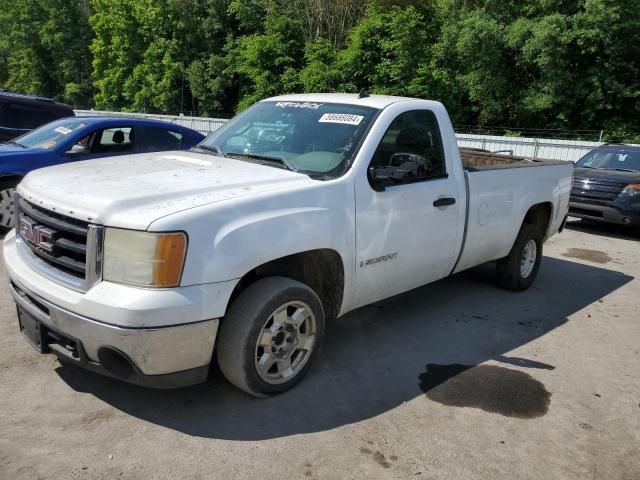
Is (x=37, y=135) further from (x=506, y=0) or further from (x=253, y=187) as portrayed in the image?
(x=506, y=0)

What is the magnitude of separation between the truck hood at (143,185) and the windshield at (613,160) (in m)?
9.06

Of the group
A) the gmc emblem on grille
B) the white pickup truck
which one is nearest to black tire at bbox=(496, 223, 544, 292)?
the white pickup truck

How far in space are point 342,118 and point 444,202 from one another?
3.51 ft

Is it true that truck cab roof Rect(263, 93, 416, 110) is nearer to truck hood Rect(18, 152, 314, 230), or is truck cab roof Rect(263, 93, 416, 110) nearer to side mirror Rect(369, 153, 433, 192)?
side mirror Rect(369, 153, 433, 192)

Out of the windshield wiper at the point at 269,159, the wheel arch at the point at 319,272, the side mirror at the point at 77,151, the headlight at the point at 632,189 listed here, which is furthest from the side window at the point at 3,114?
the headlight at the point at 632,189

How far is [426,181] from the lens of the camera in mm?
4320

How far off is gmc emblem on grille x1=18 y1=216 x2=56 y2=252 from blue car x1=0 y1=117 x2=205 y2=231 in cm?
370

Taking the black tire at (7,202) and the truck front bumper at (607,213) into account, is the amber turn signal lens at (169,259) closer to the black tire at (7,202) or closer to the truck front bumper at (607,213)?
the black tire at (7,202)

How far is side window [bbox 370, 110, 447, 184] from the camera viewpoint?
157 inches

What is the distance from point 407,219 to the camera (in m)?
4.11

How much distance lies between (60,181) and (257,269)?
1.33 m

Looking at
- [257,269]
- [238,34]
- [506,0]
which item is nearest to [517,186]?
[257,269]

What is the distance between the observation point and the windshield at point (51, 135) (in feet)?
23.0

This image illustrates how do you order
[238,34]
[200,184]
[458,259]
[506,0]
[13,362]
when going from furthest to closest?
[238,34], [506,0], [458,259], [13,362], [200,184]
